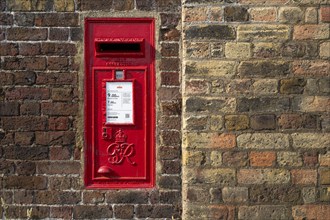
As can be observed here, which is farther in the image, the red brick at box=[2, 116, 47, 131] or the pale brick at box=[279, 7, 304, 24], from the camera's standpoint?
the red brick at box=[2, 116, 47, 131]

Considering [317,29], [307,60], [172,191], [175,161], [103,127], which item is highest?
[317,29]

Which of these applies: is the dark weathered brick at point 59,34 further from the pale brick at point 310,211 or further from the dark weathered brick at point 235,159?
the pale brick at point 310,211

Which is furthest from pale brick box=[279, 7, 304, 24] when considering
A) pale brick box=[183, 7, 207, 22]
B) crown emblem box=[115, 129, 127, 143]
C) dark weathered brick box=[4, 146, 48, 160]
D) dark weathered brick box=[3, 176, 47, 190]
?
dark weathered brick box=[3, 176, 47, 190]

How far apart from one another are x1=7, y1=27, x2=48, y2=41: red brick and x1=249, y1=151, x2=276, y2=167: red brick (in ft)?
5.87

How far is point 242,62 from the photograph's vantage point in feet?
11.4

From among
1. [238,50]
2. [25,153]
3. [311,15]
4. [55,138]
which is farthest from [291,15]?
[25,153]

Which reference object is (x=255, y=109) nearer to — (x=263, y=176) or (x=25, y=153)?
(x=263, y=176)

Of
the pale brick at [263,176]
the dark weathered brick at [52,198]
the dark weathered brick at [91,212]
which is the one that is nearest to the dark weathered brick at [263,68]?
the pale brick at [263,176]

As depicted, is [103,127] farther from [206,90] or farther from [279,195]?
[279,195]

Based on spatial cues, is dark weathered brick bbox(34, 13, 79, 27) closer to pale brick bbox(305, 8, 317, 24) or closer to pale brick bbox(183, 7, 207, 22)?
pale brick bbox(183, 7, 207, 22)

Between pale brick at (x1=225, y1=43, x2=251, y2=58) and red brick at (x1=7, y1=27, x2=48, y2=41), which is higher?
red brick at (x1=7, y1=27, x2=48, y2=41)

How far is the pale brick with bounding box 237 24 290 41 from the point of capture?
347 centimetres

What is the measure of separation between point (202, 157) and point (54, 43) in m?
1.42

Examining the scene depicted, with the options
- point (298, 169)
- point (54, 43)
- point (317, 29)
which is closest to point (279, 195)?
point (298, 169)
